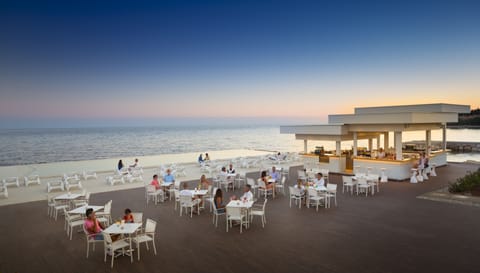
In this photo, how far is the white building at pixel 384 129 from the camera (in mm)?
14953

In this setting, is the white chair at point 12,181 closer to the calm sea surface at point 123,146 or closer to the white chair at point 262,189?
the white chair at point 262,189

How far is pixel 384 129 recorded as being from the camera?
1543 centimetres

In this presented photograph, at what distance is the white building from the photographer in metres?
15.0

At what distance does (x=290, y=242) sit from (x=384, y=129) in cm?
1109

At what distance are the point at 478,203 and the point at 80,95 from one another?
48719 millimetres

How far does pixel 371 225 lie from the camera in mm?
8141

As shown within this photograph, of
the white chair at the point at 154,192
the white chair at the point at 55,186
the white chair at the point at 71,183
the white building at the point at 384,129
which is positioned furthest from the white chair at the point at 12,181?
the white building at the point at 384,129

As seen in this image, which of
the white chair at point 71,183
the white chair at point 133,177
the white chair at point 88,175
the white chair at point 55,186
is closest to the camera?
the white chair at point 55,186

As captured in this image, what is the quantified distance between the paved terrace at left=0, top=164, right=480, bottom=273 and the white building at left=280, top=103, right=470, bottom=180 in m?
5.16

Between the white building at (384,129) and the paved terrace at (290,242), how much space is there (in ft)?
16.9

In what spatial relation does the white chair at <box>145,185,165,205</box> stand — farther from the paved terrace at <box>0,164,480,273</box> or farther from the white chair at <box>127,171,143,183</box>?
the white chair at <box>127,171,143,183</box>

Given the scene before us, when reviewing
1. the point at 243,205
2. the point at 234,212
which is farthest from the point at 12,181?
the point at 243,205

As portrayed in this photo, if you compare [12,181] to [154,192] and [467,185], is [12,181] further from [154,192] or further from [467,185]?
[467,185]

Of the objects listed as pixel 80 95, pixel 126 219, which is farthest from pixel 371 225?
pixel 80 95
